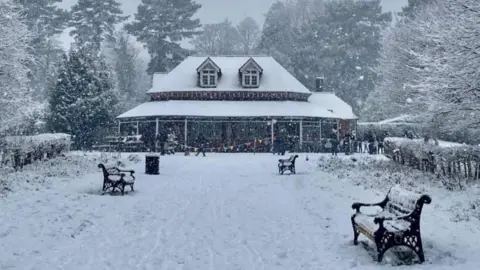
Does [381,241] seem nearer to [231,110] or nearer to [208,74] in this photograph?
[231,110]

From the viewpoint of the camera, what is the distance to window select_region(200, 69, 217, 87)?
1638 inches

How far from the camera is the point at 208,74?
41.7 meters

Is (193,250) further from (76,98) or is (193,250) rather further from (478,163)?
(76,98)

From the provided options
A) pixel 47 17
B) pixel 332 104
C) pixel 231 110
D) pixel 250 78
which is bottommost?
pixel 231 110

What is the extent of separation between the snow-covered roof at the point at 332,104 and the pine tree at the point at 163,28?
21048 millimetres

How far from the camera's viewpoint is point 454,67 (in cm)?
1515

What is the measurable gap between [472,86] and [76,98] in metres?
34.2

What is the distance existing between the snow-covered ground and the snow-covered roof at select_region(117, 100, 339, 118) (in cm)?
2228

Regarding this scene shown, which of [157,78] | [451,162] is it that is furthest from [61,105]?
[451,162]

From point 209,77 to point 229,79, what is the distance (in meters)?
2.09

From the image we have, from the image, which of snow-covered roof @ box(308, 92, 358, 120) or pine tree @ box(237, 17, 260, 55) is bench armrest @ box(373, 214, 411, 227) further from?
pine tree @ box(237, 17, 260, 55)

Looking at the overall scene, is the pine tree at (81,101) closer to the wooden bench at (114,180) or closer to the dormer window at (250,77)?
the dormer window at (250,77)

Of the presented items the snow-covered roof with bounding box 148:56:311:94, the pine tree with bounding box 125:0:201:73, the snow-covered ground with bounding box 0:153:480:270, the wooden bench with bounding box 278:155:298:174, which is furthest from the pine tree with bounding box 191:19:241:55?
the snow-covered ground with bounding box 0:153:480:270

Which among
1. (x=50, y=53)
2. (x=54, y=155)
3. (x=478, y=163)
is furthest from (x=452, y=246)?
(x=50, y=53)
